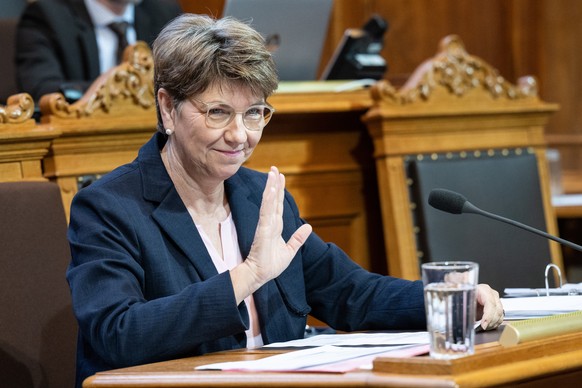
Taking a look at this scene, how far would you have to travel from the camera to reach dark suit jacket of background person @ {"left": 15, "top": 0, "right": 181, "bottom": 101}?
11.6 ft

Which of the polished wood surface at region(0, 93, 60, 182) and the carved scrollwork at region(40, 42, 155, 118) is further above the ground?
the carved scrollwork at region(40, 42, 155, 118)

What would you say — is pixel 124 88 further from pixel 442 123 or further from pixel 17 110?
pixel 442 123

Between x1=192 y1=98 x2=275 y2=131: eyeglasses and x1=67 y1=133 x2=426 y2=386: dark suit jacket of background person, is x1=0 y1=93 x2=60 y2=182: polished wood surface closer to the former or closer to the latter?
x1=67 y1=133 x2=426 y2=386: dark suit jacket of background person

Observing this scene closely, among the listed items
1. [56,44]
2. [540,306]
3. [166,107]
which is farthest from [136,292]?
[56,44]

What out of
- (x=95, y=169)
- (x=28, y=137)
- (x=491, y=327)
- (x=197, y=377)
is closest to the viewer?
(x=197, y=377)

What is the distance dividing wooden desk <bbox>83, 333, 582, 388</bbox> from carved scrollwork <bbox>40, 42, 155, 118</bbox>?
3.56 feet

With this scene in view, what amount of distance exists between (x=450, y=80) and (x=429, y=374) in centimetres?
198

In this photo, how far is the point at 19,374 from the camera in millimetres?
2039

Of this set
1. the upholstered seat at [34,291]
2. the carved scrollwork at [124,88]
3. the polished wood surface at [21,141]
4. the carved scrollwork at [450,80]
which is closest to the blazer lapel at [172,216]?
the upholstered seat at [34,291]

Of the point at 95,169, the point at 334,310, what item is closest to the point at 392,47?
the point at 95,169

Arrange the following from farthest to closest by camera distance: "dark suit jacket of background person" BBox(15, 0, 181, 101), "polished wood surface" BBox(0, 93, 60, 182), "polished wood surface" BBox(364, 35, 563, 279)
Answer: "dark suit jacket of background person" BBox(15, 0, 181, 101) → "polished wood surface" BBox(364, 35, 563, 279) → "polished wood surface" BBox(0, 93, 60, 182)

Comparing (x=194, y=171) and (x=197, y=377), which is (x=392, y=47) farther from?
(x=197, y=377)

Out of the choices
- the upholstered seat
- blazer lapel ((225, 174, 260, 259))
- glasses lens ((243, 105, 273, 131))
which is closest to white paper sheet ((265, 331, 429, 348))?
blazer lapel ((225, 174, 260, 259))

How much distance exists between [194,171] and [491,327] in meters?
0.60
